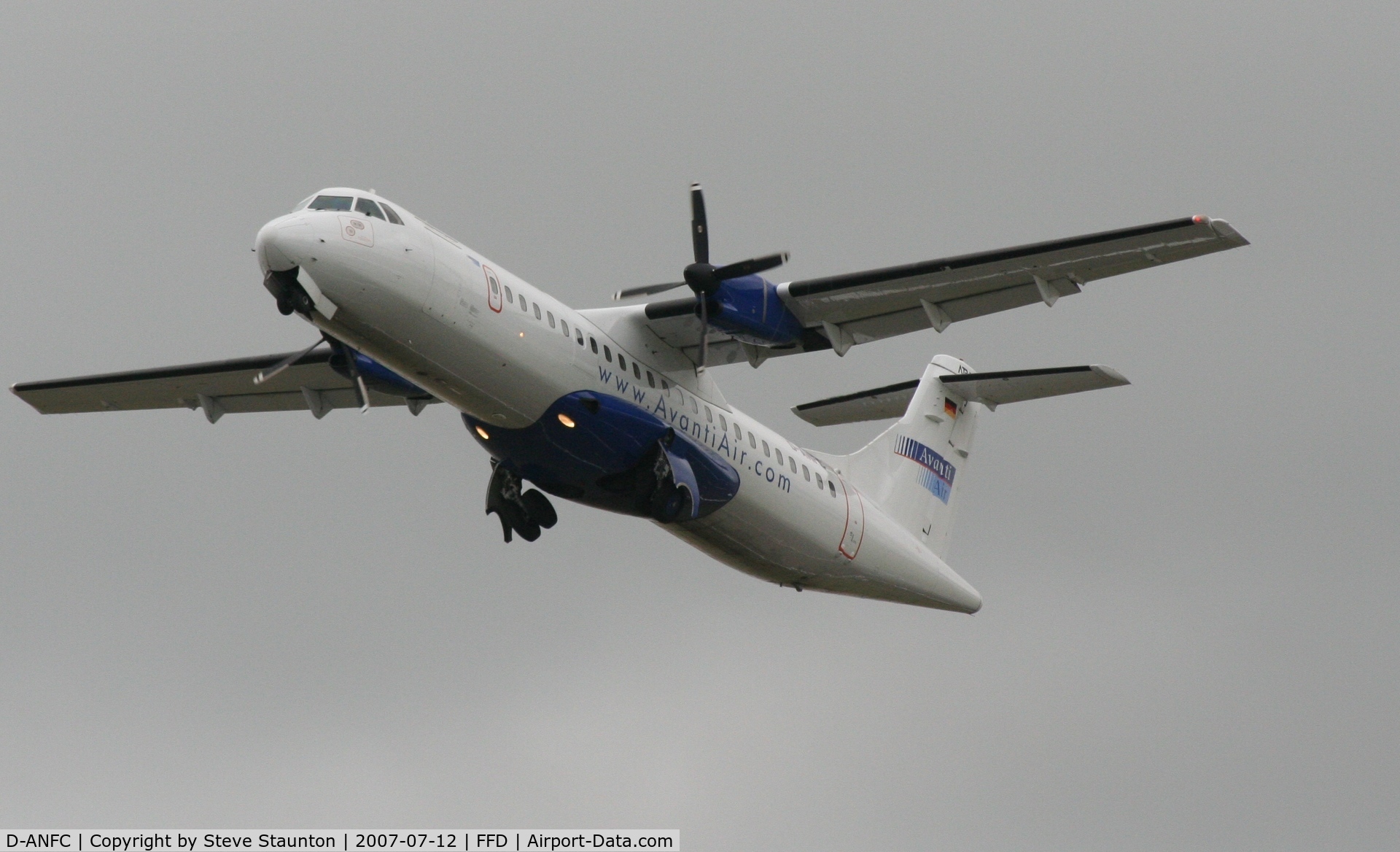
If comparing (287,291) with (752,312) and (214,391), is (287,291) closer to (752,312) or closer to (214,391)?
(752,312)

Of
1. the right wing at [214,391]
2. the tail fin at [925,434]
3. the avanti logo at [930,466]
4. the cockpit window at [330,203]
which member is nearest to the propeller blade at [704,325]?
the tail fin at [925,434]

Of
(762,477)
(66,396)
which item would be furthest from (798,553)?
(66,396)

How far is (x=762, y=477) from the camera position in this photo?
20594 millimetres

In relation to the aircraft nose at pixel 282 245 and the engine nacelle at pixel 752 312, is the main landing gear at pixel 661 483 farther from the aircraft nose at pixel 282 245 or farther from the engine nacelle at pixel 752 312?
the aircraft nose at pixel 282 245

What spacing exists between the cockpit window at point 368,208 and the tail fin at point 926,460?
8.50 metres

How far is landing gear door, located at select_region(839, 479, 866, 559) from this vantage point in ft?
71.6

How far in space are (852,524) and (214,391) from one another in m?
8.32

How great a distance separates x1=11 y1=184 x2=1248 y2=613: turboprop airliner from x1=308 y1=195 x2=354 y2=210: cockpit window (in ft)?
0.07

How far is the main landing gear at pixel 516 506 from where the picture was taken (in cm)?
2030

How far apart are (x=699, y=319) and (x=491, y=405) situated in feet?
8.98

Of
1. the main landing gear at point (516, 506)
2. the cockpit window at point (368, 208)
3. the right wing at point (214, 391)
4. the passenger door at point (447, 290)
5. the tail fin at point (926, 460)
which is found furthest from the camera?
the tail fin at point (926, 460)

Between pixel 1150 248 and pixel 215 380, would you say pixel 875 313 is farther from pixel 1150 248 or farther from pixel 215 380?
pixel 215 380

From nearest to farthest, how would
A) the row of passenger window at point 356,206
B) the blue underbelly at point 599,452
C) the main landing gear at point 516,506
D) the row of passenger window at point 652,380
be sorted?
1. the row of passenger window at point 356,206
2. the row of passenger window at point 652,380
3. the blue underbelly at point 599,452
4. the main landing gear at point 516,506

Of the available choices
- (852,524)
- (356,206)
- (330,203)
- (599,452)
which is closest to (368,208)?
(356,206)
